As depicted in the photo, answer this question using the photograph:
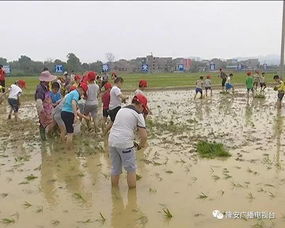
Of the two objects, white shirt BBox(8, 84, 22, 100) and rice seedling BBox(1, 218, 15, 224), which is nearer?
rice seedling BBox(1, 218, 15, 224)

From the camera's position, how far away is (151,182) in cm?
640

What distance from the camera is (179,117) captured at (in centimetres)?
1365

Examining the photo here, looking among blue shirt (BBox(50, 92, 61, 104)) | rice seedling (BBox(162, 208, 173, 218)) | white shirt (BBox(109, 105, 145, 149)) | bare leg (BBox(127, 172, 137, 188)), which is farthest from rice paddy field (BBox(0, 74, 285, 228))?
blue shirt (BBox(50, 92, 61, 104))

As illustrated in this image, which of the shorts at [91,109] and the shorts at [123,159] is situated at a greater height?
the shorts at [91,109]

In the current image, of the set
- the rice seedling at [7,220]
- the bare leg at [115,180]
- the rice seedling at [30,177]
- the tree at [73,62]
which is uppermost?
the tree at [73,62]

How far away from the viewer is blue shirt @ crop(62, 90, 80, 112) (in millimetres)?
8164

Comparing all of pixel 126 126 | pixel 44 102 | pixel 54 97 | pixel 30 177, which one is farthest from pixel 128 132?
pixel 54 97

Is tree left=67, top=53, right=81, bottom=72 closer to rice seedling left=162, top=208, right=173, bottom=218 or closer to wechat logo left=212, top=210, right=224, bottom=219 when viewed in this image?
rice seedling left=162, top=208, right=173, bottom=218

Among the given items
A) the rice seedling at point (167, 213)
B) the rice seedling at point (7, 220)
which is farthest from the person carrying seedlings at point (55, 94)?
the rice seedling at point (167, 213)

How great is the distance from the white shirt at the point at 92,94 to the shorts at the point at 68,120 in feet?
4.67

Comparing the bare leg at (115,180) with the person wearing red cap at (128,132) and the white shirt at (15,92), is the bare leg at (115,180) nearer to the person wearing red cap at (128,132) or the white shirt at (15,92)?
the person wearing red cap at (128,132)

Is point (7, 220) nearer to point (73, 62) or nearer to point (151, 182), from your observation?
point (151, 182)

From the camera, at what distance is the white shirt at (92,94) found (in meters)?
9.63

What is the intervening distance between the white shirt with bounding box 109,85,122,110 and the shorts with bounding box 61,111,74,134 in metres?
1.26
